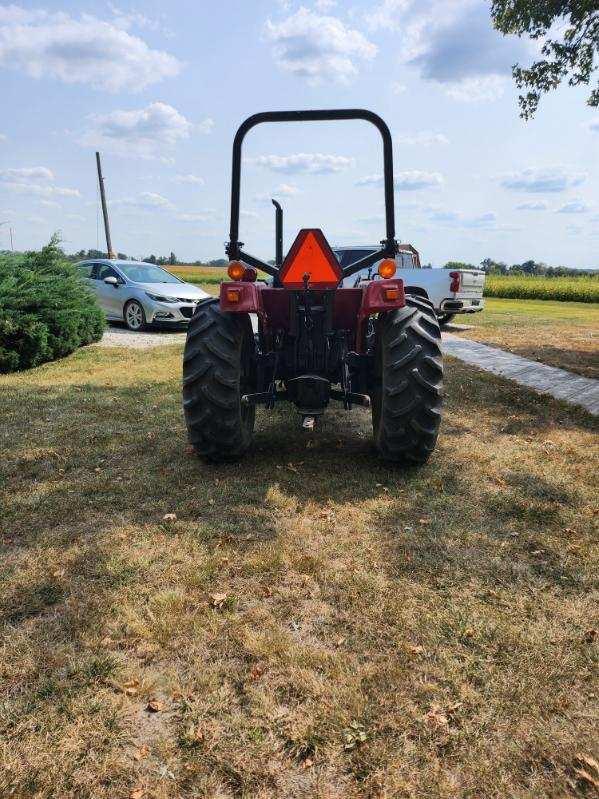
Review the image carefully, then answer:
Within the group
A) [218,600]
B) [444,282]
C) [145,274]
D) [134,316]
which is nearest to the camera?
[218,600]

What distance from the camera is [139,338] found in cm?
1201

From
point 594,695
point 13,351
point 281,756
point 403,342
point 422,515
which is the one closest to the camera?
point 281,756

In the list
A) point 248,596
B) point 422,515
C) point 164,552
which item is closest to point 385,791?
point 248,596

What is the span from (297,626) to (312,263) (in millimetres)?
2556

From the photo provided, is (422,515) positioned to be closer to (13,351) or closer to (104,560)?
(104,560)

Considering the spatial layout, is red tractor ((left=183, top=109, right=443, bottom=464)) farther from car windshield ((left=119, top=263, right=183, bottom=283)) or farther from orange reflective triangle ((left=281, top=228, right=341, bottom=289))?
car windshield ((left=119, top=263, right=183, bottom=283))

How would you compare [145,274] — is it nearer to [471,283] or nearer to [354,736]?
[471,283]

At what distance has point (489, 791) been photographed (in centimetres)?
175

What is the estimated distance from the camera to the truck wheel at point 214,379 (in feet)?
13.5

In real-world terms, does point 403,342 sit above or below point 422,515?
above

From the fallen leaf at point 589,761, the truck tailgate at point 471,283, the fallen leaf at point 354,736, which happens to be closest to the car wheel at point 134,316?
the truck tailgate at point 471,283

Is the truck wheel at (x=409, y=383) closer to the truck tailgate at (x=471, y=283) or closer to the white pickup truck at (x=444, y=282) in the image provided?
the white pickup truck at (x=444, y=282)

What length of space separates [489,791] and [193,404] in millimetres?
3002

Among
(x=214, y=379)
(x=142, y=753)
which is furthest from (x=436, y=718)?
(x=214, y=379)
